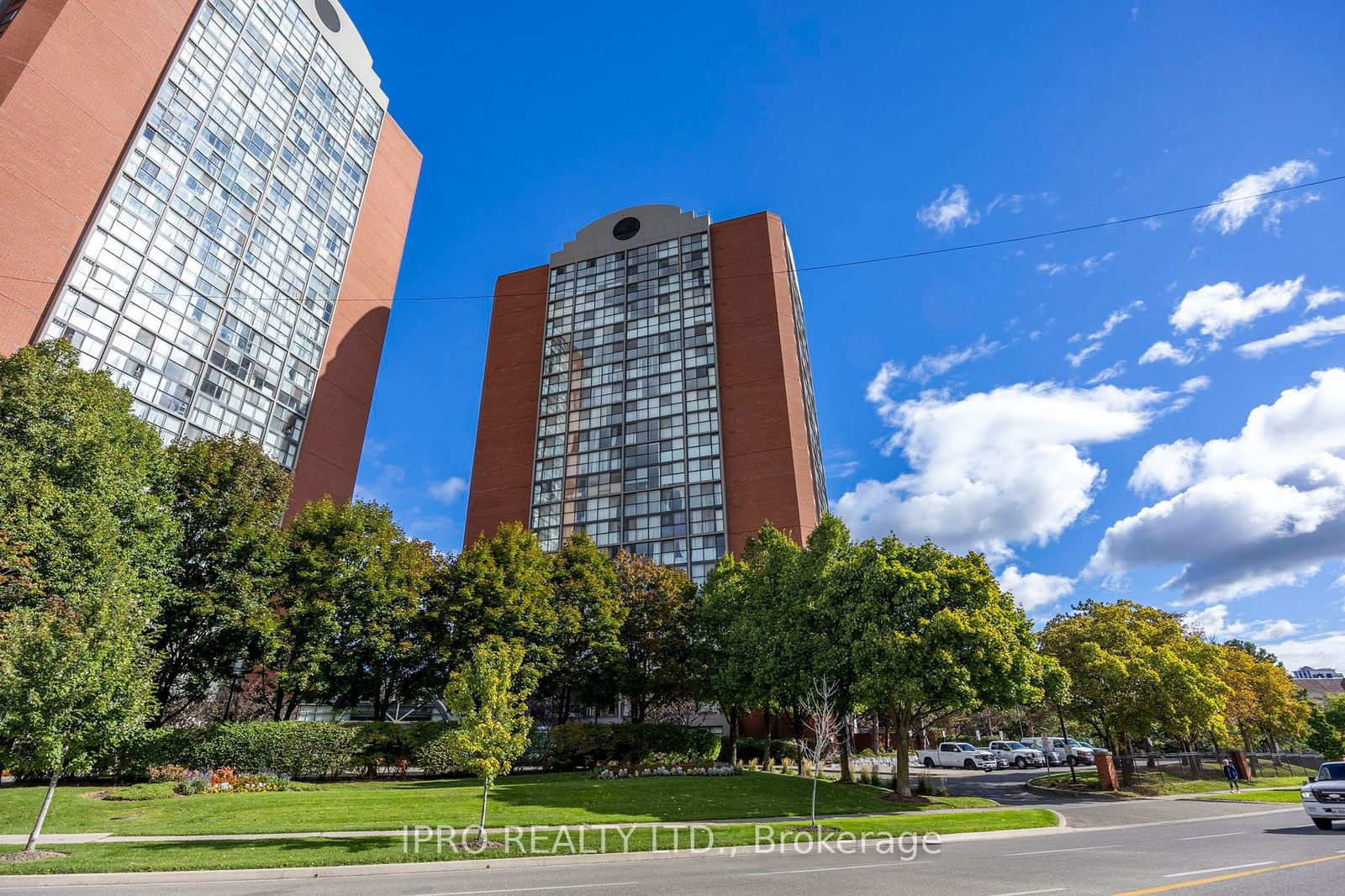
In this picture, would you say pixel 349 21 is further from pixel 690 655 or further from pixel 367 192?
pixel 690 655

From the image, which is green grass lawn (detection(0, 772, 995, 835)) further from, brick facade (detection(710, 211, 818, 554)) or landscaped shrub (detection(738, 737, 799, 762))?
brick facade (detection(710, 211, 818, 554))

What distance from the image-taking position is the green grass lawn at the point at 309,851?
1266 cm

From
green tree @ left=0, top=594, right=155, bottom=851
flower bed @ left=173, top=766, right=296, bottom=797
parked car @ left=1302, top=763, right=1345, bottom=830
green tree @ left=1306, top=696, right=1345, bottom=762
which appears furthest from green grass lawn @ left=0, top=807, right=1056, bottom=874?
green tree @ left=1306, top=696, right=1345, bottom=762

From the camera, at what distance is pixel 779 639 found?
104 ft

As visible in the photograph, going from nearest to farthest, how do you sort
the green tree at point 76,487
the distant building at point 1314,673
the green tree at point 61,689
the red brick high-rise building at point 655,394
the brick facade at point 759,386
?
the green tree at point 61,689 → the green tree at point 76,487 → the brick facade at point 759,386 → the red brick high-rise building at point 655,394 → the distant building at point 1314,673

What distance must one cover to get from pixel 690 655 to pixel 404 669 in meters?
15.9

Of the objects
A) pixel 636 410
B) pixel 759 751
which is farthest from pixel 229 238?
pixel 759 751

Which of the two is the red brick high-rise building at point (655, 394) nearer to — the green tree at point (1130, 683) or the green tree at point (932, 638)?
the green tree at point (1130, 683)

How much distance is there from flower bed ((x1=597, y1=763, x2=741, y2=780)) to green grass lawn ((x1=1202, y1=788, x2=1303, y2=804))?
A: 22964 millimetres

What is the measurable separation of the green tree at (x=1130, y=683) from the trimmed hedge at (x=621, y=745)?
1979cm

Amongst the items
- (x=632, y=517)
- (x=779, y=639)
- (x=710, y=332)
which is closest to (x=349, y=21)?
(x=710, y=332)

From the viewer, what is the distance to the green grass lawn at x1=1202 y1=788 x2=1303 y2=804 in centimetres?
3019

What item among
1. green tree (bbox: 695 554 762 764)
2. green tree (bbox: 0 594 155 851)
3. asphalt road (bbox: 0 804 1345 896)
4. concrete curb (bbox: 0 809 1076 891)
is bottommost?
asphalt road (bbox: 0 804 1345 896)

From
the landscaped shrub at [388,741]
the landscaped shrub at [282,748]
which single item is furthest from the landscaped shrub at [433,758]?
the landscaped shrub at [282,748]
